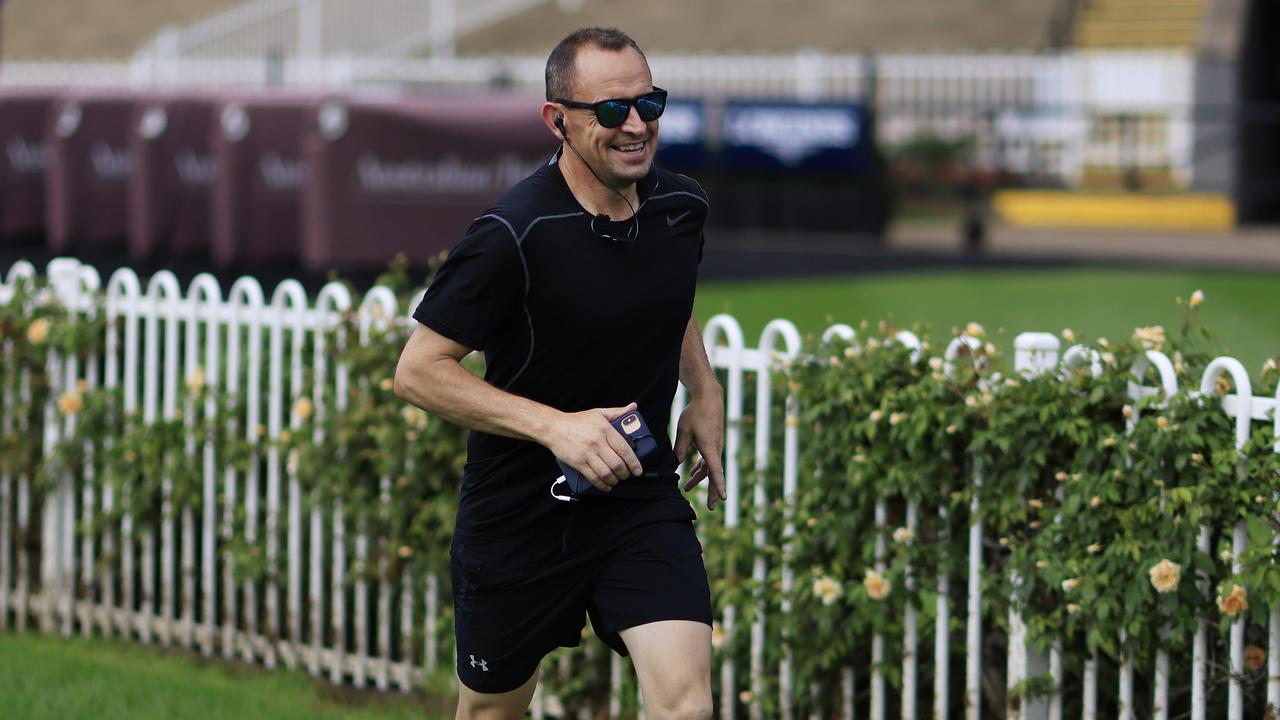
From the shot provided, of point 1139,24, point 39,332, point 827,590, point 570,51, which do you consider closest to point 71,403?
point 39,332

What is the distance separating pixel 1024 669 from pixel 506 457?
1.65m

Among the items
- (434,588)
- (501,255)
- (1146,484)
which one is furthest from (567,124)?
(434,588)

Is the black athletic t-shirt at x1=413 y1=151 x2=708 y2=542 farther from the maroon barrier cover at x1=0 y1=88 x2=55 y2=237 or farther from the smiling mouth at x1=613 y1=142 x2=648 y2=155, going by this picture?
the maroon barrier cover at x1=0 y1=88 x2=55 y2=237

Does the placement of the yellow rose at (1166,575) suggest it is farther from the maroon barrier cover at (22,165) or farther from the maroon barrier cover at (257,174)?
the maroon barrier cover at (22,165)

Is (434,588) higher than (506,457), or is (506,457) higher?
(506,457)

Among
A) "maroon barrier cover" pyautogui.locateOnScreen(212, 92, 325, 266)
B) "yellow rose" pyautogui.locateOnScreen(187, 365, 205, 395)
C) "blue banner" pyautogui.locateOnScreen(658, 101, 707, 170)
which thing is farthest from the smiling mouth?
"blue banner" pyautogui.locateOnScreen(658, 101, 707, 170)

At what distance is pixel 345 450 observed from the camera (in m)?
6.13

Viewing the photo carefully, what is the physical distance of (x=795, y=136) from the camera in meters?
22.0

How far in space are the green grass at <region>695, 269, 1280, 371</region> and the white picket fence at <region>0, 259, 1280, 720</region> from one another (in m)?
6.23

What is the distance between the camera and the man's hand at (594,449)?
3797 mm

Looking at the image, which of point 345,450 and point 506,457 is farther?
point 345,450

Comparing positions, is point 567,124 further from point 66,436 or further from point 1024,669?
point 66,436

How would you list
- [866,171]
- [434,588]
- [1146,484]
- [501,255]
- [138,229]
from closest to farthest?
[501,255], [1146,484], [434,588], [138,229], [866,171]

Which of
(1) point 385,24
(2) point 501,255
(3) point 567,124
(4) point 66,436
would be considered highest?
(1) point 385,24
